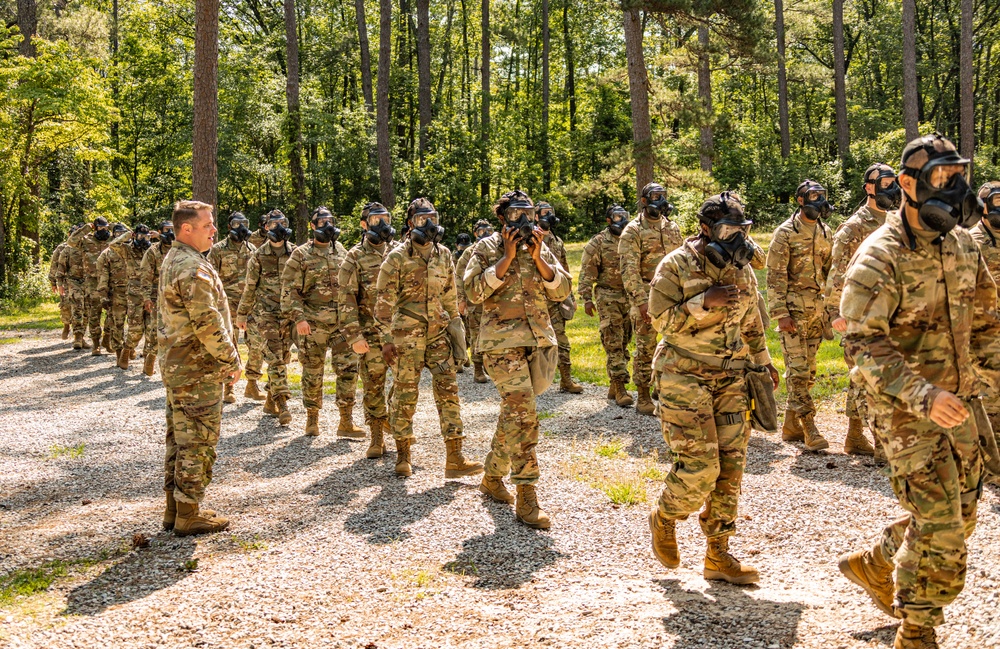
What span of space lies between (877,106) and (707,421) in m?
43.1

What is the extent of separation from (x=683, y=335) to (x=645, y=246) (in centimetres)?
514

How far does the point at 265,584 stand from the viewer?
18.9 ft

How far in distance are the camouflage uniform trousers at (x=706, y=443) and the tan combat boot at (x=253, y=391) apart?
892 cm

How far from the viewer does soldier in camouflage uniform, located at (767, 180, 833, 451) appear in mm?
8766

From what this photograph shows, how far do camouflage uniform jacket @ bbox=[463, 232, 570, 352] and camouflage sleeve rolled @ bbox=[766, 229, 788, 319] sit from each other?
2947 millimetres

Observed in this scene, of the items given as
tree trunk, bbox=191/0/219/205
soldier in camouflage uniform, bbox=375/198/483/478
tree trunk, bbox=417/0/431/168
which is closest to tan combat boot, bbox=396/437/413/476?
soldier in camouflage uniform, bbox=375/198/483/478

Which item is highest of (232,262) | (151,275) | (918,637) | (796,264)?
(232,262)

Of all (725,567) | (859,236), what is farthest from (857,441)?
(725,567)

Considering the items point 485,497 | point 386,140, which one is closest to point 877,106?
point 386,140

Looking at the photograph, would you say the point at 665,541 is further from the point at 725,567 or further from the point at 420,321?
the point at 420,321

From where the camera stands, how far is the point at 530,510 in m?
6.80

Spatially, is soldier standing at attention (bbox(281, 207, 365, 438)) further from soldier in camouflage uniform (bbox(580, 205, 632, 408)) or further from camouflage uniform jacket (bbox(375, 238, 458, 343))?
soldier in camouflage uniform (bbox(580, 205, 632, 408))

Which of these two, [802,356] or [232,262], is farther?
[232,262]

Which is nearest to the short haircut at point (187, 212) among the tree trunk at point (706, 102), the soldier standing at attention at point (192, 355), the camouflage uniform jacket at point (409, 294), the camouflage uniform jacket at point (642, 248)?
the soldier standing at attention at point (192, 355)
